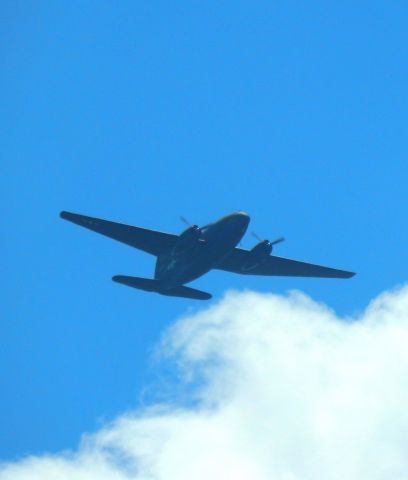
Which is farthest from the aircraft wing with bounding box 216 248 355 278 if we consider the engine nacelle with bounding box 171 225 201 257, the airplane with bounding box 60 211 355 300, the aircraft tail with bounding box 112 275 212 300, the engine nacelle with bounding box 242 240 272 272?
the engine nacelle with bounding box 171 225 201 257

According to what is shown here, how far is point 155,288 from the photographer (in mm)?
59844

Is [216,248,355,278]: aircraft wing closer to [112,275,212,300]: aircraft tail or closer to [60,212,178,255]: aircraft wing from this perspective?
[112,275,212,300]: aircraft tail

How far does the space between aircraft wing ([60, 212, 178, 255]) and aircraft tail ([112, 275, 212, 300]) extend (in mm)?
2339

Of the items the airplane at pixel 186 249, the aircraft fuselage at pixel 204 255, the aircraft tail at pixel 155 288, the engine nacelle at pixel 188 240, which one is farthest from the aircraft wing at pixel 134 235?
the engine nacelle at pixel 188 240

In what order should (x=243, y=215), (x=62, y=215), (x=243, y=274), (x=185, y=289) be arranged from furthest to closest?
1. (x=243, y=274)
2. (x=185, y=289)
3. (x=62, y=215)
4. (x=243, y=215)

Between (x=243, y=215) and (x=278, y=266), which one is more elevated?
(x=278, y=266)

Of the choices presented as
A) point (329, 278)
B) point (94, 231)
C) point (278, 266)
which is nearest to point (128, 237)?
point (94, 231)

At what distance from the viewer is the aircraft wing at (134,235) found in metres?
58.5

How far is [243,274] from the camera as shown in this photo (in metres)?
65.2

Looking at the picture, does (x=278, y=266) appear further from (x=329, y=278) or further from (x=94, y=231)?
(x=94, y=231)

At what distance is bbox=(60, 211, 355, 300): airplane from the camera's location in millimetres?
54188

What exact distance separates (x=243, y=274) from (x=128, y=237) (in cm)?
1041

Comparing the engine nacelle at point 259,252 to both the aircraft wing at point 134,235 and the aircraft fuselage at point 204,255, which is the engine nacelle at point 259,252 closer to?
the aircraft fuselage at point 204,255

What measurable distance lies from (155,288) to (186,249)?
5.15 meters
